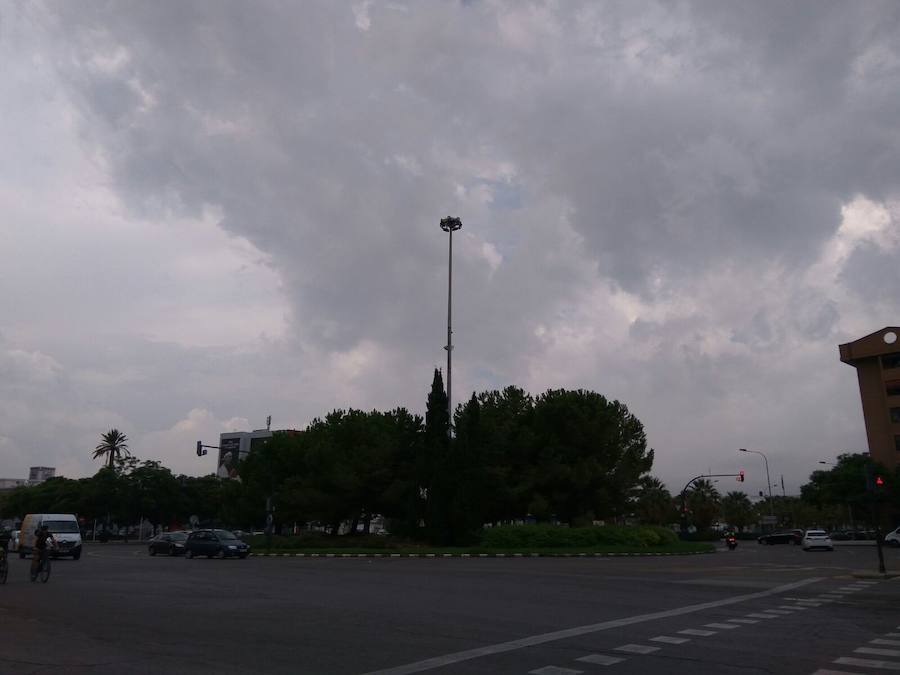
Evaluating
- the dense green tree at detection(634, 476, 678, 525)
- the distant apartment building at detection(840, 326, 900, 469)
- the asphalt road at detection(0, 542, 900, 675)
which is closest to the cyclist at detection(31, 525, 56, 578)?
the asphalt road at detection(0, 542, 900, 675)

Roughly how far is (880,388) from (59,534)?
77.6 metres

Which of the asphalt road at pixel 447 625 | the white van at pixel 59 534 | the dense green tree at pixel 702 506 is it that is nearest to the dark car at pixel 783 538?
the dense green tree at pixel 702 506

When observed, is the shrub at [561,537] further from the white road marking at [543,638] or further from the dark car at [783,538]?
the dark car at [783,538]

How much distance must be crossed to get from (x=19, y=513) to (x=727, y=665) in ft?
345

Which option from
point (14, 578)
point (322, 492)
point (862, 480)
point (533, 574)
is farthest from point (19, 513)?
point (862, 480)

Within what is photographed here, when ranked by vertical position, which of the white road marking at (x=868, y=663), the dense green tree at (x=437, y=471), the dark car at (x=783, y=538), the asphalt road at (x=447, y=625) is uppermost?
the dense green tree at (x=437, y=471)

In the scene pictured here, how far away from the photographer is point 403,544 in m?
40.1

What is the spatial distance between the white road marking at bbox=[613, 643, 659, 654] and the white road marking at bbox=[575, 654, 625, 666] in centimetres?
49

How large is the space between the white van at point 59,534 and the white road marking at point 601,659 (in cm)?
2928

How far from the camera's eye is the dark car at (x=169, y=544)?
37.0 m

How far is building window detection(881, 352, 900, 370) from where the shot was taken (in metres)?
73.6

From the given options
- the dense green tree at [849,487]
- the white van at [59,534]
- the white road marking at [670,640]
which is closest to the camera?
the white road marking at [670,640]

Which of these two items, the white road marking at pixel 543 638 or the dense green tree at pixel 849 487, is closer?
the white road marking at pixel 543 638

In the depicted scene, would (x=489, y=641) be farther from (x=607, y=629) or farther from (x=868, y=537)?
(x=868, y=537)
